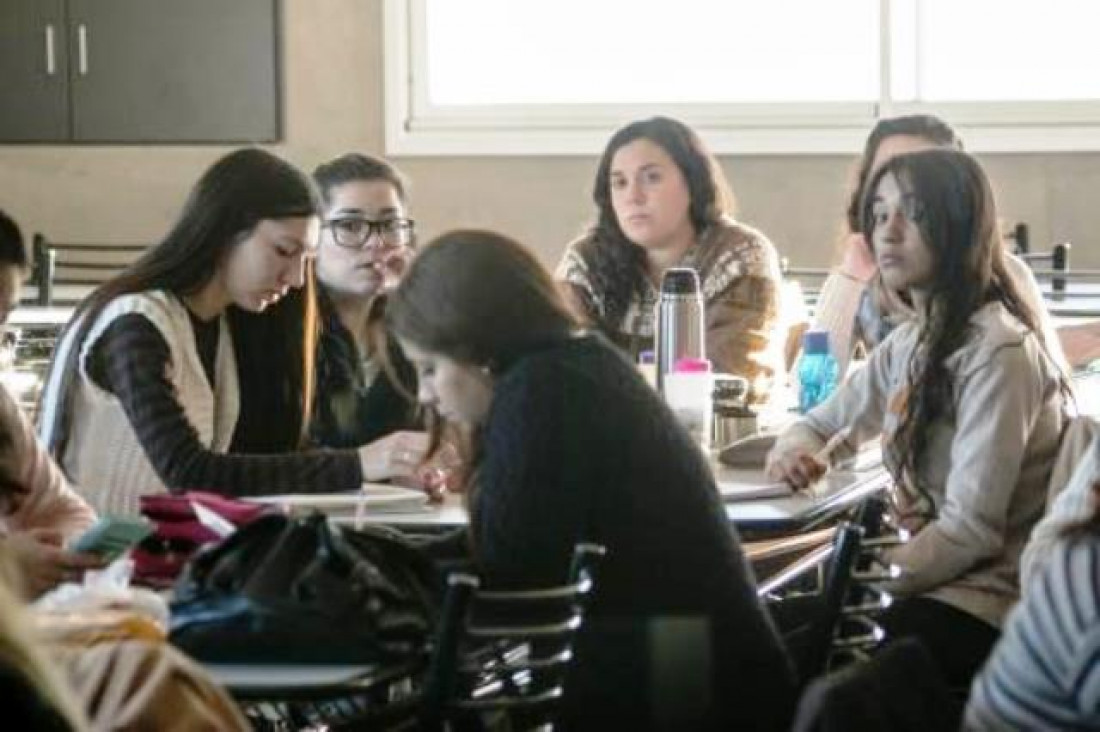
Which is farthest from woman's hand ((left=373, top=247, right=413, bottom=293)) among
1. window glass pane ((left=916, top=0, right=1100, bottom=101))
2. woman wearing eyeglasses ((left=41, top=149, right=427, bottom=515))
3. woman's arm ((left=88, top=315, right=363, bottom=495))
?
window glass pane ((left=916, top=0, right=1100, bottom=101))

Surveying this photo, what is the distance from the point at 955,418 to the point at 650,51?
4.20 meters

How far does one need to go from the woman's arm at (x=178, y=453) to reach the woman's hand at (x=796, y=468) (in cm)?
68

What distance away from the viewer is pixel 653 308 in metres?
5.06

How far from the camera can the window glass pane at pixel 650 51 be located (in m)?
7.72

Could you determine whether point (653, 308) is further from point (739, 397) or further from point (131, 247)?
point (131, 247)

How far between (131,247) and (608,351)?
17.1 ft

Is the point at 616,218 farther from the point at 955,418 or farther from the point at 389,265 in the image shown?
the point at 955,418

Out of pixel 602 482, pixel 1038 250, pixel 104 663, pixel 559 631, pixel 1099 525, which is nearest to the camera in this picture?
pixel 104 663

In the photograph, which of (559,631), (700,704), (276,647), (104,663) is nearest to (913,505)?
(700,704)

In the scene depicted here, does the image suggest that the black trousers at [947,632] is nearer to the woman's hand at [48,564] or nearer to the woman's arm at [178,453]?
the woman's arm at [178,453]

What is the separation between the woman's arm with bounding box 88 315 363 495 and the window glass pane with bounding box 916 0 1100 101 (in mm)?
4382

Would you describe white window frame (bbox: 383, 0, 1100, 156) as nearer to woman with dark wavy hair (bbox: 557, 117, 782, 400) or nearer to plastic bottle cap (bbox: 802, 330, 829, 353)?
woman with dark wavy hair (bbox: 557, 117, 782, 400)

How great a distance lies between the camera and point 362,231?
446cm

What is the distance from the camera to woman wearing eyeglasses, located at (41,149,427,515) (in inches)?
147
